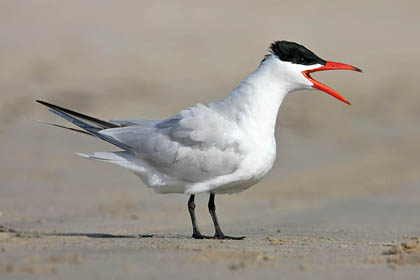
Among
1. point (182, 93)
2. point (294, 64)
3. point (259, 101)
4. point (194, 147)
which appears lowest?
point (194, 147)

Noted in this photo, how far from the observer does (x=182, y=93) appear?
40.7ft

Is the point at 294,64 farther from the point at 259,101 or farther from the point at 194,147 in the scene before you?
the point at 194,147

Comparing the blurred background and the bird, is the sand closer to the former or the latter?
the blurred background

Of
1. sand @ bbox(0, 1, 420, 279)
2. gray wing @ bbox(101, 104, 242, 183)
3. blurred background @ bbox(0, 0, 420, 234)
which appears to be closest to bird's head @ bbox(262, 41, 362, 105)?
gray wing @ bbox(101, 104, 242, 183)

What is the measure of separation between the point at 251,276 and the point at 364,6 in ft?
54.8

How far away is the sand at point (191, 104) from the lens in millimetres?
3906

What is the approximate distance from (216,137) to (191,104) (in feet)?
22.0

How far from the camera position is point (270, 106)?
5121mm

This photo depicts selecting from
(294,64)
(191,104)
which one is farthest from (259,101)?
(191,104)

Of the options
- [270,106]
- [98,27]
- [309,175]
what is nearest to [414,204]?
[309,175]

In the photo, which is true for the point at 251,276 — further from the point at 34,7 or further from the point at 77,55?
the point at 34,7

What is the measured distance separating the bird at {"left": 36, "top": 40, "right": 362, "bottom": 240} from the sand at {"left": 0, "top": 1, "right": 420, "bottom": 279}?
15.9 inches

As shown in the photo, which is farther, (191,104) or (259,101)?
(191,104)

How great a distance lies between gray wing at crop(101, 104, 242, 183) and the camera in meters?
4.86
